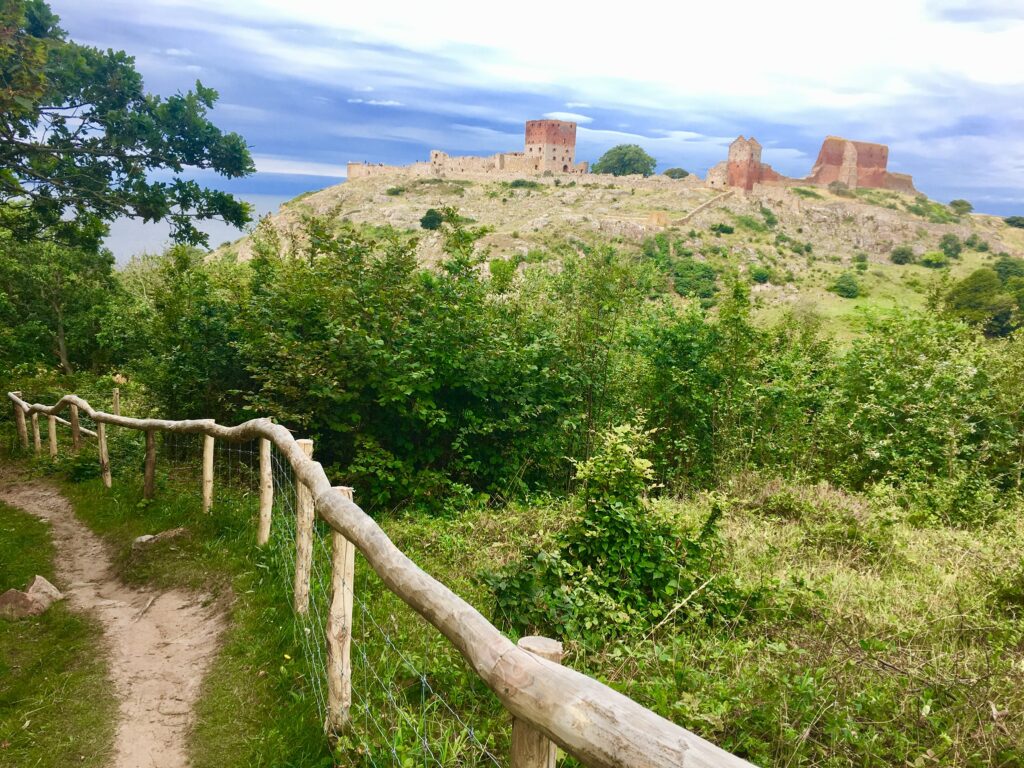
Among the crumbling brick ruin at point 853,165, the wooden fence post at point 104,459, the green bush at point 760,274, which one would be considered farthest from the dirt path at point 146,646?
the crumbling brick ruin at point 853,165

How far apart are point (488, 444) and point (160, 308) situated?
26.9 ft

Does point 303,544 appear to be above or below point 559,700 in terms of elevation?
below

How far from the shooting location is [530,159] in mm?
126750

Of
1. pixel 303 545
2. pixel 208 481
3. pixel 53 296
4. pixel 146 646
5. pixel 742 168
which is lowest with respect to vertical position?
pixel 146 646

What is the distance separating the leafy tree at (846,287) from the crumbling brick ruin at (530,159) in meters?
60.6

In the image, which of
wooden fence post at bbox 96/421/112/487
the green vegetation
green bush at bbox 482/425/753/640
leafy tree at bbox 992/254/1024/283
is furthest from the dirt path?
leafy tree at bbox 992/254/1024/283

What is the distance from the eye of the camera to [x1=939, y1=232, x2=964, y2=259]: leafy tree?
104887mm

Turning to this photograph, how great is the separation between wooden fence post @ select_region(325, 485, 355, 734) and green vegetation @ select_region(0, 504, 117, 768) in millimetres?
1334

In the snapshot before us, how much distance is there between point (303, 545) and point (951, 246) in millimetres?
127840

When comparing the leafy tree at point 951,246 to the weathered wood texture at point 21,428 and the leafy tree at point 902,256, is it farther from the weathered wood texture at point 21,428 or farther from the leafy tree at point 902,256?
the weathered wood texture at point 21,428

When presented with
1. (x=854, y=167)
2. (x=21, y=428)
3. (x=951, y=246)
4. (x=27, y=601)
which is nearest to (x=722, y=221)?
(x=951, y=246)

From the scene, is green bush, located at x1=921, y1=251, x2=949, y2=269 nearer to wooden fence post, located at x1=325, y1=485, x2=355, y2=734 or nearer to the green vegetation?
wooden fence post, located at x1=325, y1=485, x2=355, y2=734

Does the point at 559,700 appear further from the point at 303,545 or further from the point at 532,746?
the point at 303,545

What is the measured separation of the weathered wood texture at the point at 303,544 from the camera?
4520mm
